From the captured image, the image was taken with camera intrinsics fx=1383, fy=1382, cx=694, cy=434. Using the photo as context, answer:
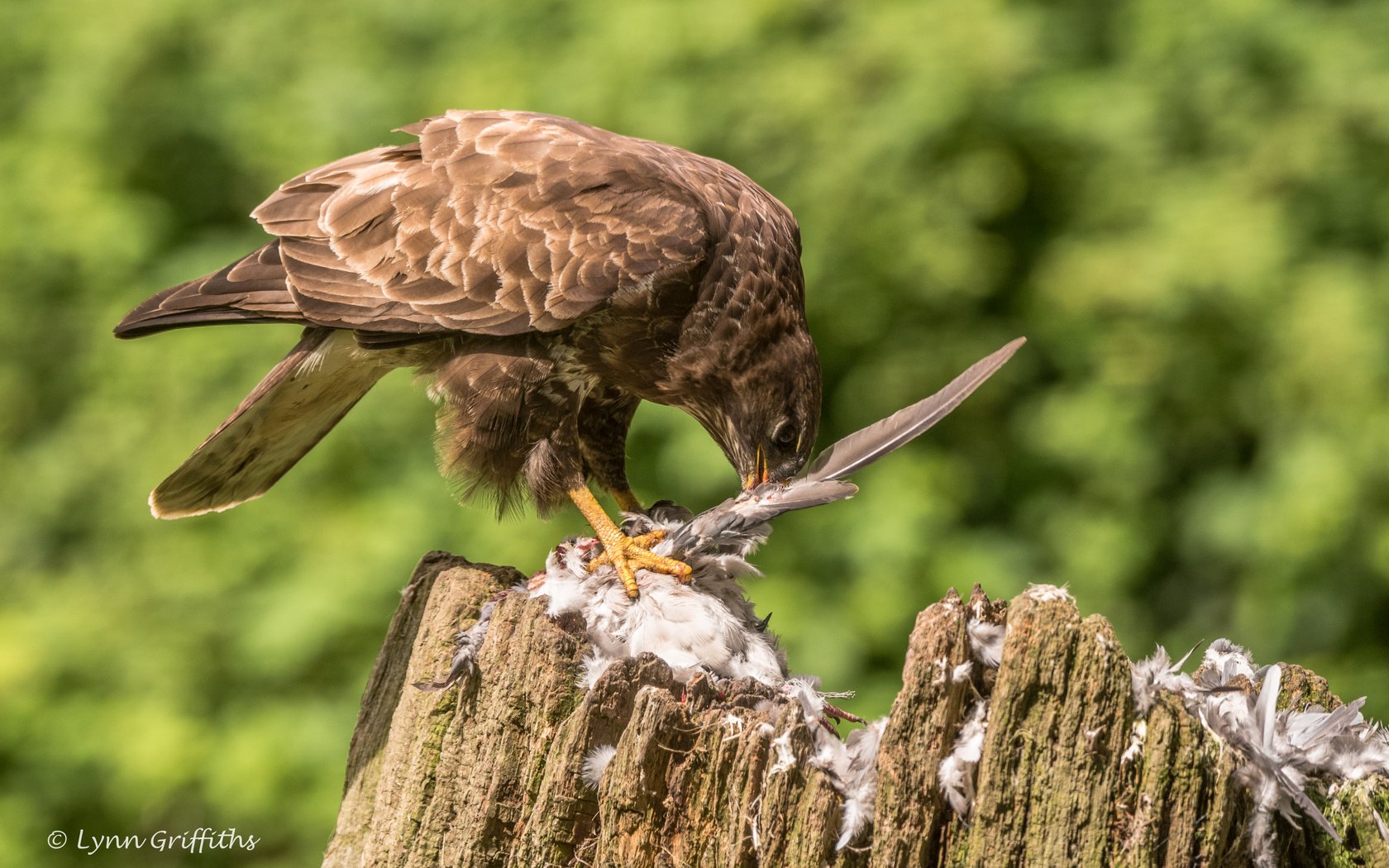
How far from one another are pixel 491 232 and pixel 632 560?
38.2 inches

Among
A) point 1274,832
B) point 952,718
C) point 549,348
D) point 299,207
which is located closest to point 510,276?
point 549,348

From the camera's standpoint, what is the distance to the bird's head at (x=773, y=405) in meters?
3.73

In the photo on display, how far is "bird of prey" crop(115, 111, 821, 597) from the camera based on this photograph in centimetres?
354

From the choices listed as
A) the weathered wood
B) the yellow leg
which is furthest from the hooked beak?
the weathered wood

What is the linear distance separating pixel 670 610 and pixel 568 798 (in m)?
0.77

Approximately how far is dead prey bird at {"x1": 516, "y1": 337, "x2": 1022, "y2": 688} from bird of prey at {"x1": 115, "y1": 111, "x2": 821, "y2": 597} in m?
0.17

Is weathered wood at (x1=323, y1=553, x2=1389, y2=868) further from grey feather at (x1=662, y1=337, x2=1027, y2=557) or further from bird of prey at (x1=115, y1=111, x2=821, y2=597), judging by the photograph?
bird of prey at (x1=115, y1=111, x2=821, y2=597)

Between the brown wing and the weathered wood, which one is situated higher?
the brown wing

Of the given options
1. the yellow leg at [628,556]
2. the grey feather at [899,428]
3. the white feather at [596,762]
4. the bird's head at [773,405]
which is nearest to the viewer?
the white feather at [596,762]

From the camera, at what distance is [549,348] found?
11.8ft

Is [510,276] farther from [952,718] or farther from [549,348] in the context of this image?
[952,718]

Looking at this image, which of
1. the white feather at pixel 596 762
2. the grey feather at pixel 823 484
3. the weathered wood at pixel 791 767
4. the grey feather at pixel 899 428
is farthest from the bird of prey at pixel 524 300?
the white feather at pixel 596 762

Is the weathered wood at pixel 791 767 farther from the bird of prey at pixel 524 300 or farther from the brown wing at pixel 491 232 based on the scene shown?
the brown wing at pixel 491 232

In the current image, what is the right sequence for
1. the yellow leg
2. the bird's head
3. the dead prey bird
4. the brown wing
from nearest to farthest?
the dead prey bird < the yellow leg < the brown wing < the bird's head
